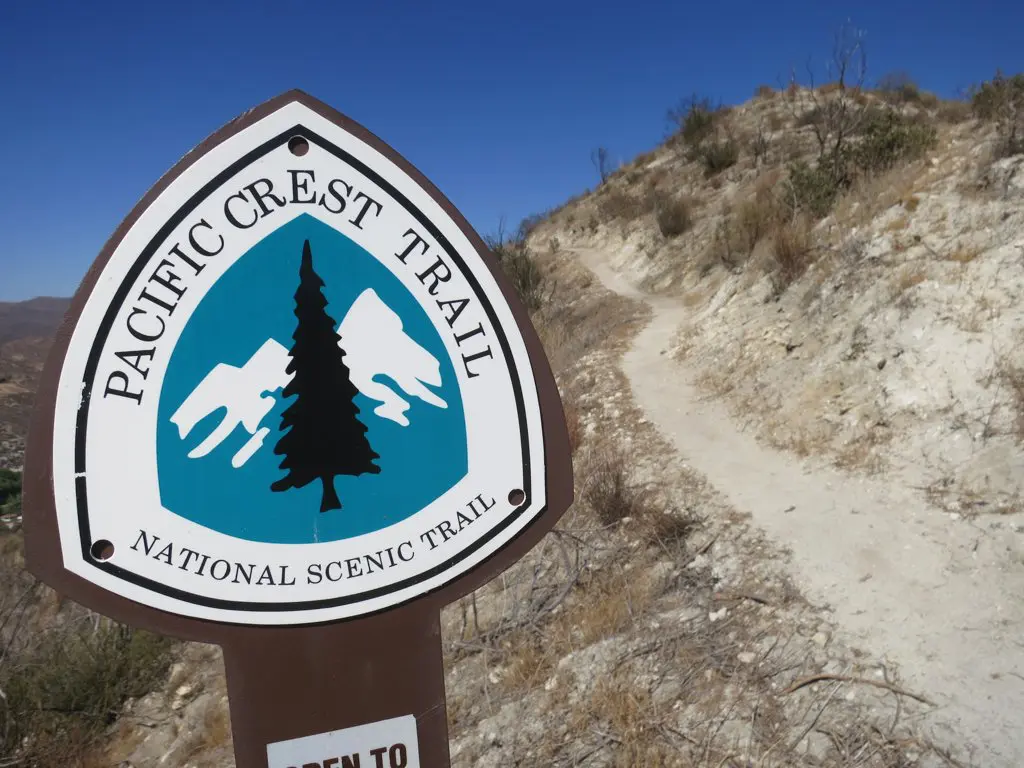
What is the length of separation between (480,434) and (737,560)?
326 cm

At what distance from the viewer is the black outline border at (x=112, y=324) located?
1.04 m

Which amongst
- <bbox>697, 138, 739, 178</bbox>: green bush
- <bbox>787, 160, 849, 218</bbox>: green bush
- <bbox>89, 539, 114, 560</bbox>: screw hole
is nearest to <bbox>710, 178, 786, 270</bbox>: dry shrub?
<bbox>787, 160, 849, 218</bbox>: green bush

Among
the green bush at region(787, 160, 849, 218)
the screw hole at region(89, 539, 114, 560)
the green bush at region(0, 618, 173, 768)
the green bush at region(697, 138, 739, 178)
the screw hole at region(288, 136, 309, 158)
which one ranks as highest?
the green bush at region(697, 138, 739, 178)

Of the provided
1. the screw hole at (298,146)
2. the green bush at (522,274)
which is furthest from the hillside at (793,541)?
the green bush at (522,274)

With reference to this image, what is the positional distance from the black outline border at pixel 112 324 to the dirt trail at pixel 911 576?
2.33m

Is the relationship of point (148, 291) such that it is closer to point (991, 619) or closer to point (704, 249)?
point (991, 619)

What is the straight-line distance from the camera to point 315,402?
113cm

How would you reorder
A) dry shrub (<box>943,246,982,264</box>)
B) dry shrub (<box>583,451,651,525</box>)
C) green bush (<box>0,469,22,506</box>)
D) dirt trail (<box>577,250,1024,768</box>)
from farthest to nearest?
green bush (<box>0,469,22,506</box>) → dry shrub (<box>943,246,982,264</box>) → dry shrub (<box>583,451,651,525</box>) → dirt trail (<box>577,250,1024,768</box>)

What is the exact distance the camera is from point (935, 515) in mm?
3926

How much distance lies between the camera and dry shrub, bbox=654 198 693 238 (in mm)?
15633

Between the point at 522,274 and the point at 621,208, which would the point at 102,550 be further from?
the point at 621,208

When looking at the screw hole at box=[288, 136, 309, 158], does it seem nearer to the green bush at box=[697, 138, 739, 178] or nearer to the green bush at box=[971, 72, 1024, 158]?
the green bush at box=[971, 72, 1024, 158]

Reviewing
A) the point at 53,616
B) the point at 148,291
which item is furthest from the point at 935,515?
the point at 53,616

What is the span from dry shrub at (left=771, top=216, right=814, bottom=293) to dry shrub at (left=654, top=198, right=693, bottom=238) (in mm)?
Result: 7980
